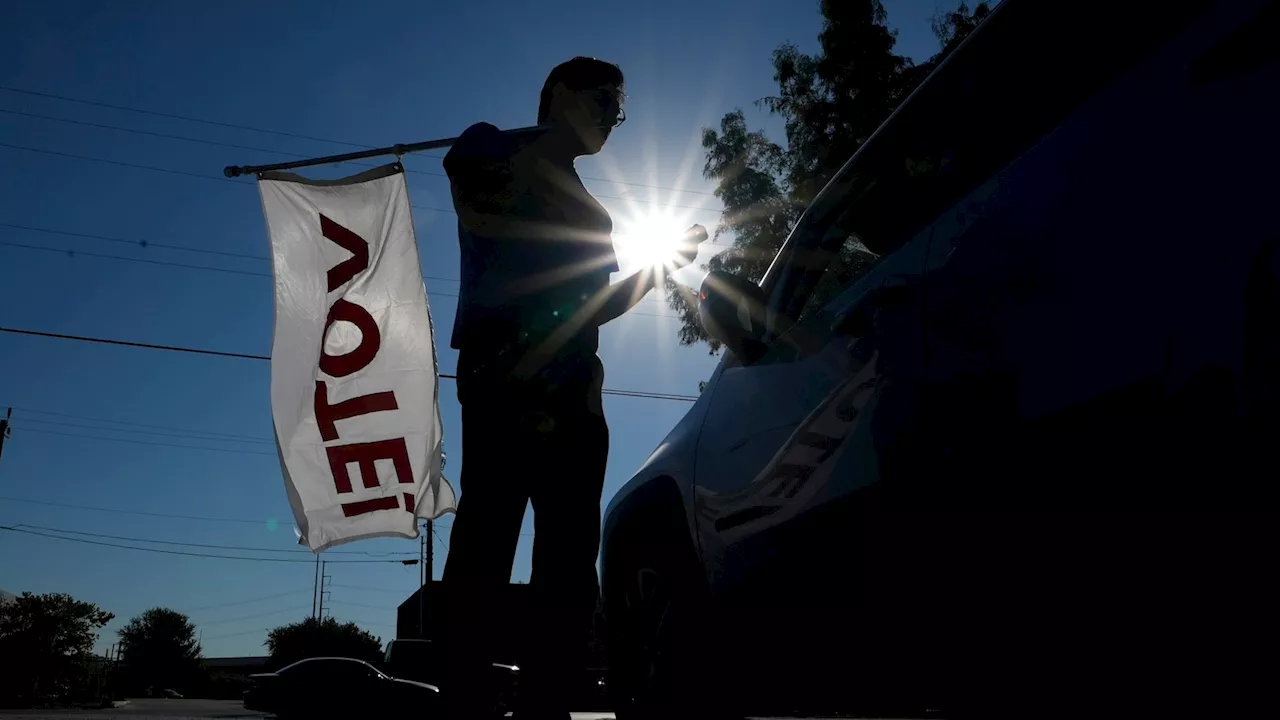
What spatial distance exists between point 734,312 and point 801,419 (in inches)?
15.5

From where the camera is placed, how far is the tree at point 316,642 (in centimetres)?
8450

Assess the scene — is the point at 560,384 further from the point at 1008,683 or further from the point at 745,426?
the point at 1008,683

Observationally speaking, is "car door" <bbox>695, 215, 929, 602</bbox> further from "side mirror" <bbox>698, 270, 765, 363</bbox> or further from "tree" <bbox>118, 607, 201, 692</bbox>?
"tree" <bbox>118, 607, 201, 692</bbox>

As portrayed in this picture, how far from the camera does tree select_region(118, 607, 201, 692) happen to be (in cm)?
10119

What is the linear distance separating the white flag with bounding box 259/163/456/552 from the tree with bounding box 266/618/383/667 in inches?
3357

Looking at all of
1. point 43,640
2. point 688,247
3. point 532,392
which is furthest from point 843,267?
point 43,640

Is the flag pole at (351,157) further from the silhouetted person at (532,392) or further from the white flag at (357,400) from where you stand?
the silhouetted person at (532,392)

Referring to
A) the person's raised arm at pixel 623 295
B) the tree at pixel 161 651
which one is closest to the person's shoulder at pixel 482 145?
the person's raised arm at pixel 623 295

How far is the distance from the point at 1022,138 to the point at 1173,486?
771mm

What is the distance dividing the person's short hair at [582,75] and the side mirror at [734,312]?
57 cm

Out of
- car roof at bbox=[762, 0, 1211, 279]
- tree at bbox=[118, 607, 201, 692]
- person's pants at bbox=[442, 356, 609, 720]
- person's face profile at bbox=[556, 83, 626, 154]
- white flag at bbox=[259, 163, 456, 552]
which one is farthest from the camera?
tree at bbox=[118, 607, 201, 692]

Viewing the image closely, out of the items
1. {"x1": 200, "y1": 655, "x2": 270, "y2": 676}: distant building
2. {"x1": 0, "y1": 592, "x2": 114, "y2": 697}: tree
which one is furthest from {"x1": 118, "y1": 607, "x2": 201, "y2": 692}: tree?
{"x1": 0, "y1": 592, "x2": 114, "y2": 697}: tree

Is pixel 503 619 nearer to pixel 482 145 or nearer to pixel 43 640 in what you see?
pixel 482 145

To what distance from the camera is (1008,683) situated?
5.23 ft
